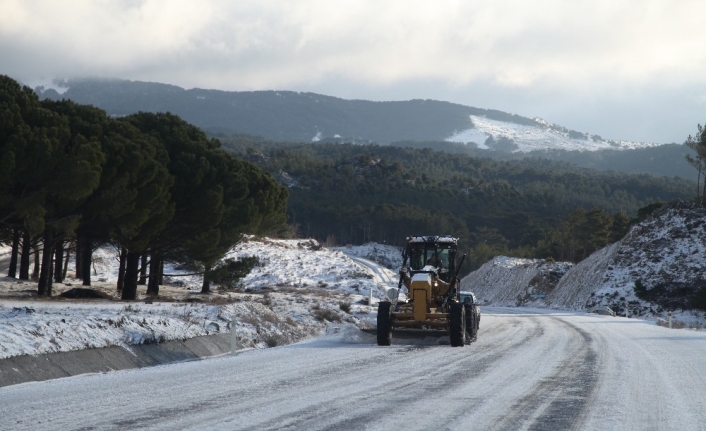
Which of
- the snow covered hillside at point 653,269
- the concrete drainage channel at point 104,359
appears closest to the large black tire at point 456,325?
the concrete drainage channel at point 104,359

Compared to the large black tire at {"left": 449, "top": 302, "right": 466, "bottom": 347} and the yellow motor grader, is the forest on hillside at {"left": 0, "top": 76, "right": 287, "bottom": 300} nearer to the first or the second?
the yellow motor grader

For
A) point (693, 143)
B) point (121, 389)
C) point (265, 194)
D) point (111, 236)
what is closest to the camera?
point (121, 389)

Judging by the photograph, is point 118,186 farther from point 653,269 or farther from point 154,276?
point 653,269

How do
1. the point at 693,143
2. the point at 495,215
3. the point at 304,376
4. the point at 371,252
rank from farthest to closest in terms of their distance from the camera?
1. the point at 495,215
2. the point at 371,252
3. the point at 693,143
4. the point at 304,376

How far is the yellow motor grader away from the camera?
1900cm

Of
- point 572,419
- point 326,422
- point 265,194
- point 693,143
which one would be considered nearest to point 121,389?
point 326,422

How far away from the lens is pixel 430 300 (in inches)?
785

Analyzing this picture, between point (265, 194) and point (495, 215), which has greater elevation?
point (495, 215)

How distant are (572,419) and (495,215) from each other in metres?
165

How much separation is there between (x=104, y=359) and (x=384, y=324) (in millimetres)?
7499

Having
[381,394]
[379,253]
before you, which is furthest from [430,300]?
[379,253]

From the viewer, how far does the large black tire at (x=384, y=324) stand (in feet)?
62.2

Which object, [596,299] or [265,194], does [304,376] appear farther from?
[596,299]

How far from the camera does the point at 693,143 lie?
71000 millimetres
